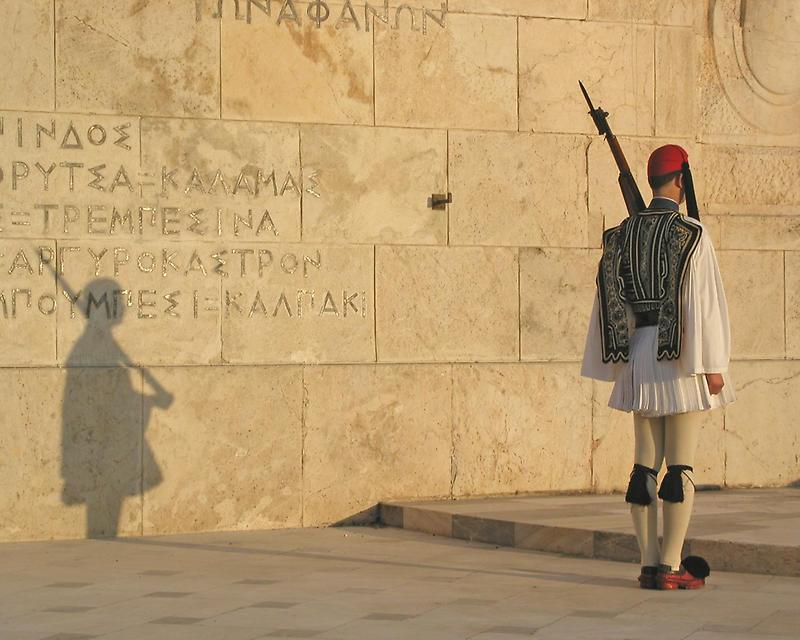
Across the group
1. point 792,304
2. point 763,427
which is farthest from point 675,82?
point 763,427

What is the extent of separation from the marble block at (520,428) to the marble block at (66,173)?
2.49 m

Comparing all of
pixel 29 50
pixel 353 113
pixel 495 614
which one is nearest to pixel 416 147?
pixel 353 113

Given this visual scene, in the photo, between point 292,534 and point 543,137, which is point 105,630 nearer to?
point 292,534

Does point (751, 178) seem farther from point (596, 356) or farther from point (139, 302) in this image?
point (139, 302)

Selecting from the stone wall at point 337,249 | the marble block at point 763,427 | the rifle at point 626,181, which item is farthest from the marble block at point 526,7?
the rifle at point 626,181

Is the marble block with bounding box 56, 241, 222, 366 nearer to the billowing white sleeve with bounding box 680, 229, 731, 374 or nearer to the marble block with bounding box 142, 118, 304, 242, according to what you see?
the marble block with bounding box 142, 118, 304, 242

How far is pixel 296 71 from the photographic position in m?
10.4

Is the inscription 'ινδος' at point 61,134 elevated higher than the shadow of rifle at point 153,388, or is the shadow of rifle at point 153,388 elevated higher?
the inscription 'ινδος' at point 61,134

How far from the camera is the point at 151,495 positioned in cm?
988

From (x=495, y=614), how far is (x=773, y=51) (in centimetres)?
636

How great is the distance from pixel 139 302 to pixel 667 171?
12.1ft

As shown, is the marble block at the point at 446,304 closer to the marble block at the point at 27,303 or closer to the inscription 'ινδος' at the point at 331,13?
the inscription 'ινδος' at the point at 331,13

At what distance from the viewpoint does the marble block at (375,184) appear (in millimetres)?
10430

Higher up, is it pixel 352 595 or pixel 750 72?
pixel 750 72
